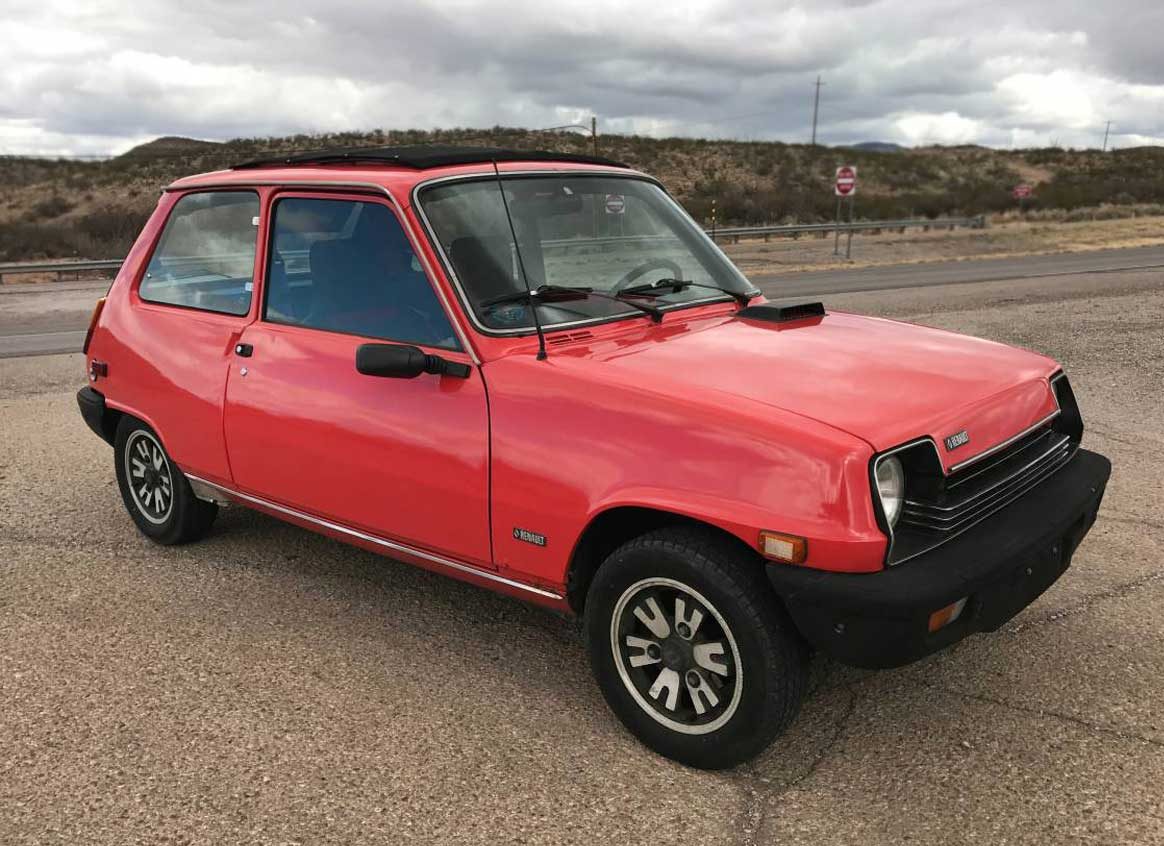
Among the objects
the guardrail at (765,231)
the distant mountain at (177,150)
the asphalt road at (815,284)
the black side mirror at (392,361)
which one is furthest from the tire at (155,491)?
the distant mountain at (177,150)

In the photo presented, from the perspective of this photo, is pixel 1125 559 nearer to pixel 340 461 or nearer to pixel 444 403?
pixel 444 403

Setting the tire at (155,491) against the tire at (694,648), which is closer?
the tire at (694,648)

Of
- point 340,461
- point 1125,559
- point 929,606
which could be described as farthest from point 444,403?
point 1125,559

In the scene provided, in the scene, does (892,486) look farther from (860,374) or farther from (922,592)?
(860,374)

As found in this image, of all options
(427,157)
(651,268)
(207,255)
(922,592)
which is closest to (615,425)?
(922,592)

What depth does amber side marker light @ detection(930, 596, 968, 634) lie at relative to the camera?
2580mm

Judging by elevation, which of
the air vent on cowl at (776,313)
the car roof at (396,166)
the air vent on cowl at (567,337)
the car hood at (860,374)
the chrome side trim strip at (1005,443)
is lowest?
the chrome side trim strip at (1005,443)

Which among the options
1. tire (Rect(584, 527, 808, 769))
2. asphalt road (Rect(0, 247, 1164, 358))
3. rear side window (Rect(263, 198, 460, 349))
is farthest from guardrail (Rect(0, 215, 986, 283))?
tire (Rect(584, 527, 808, 769))

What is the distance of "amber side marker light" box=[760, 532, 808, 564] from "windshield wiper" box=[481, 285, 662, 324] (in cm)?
124

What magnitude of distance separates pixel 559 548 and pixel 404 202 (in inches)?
54.8

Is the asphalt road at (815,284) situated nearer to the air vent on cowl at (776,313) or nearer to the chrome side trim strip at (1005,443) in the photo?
the air vent on cowl at (776,313)

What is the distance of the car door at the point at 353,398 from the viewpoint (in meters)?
3.28

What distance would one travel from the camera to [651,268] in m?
3.94

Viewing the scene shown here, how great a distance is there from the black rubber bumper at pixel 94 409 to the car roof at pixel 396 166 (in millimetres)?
1358
